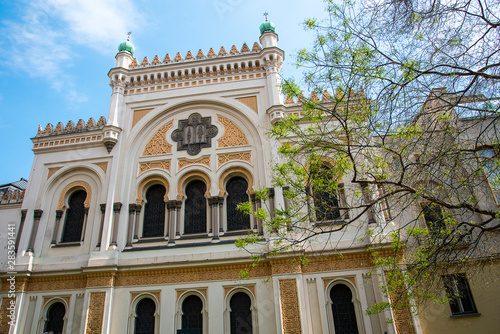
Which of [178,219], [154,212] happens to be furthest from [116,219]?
[178,219]

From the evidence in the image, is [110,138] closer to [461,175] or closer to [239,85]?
[239,85]

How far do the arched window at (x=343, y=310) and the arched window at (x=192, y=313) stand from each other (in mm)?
3978

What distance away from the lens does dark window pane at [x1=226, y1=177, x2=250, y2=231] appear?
40.9ft

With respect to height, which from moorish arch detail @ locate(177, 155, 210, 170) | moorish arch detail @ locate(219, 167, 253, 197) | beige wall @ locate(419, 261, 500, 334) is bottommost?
beige wall @ locate(419, 261, 500, 334)

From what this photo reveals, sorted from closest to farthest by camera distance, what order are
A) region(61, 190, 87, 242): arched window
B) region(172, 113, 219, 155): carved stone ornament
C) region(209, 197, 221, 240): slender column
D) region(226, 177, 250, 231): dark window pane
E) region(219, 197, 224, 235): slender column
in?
region(209, 197, 221, 240): slender column < region(219, 197, 224, 235): slender column < region(226, 177, 250, 231): dark window pane < region(61, 190, 87, 242): arched window < region(172, 113, 219, 155): carved stone ornament

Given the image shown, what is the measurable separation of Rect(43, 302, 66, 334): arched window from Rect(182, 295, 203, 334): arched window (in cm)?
409

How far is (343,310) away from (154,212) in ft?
23.1

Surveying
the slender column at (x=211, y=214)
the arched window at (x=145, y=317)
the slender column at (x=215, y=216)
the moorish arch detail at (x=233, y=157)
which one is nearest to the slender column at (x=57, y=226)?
the arched window at (x=145, y=317)

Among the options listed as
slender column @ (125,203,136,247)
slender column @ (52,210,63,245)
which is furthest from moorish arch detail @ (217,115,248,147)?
slender column @ (52,210,63,245)

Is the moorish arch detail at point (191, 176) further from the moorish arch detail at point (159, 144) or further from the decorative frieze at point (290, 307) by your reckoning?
the decorative frieze at point (290, 307)

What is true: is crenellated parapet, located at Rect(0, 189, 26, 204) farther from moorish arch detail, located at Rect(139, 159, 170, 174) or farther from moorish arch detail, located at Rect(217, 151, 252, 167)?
moorish arch detail, located at Rect(217, 151, 252, 167)

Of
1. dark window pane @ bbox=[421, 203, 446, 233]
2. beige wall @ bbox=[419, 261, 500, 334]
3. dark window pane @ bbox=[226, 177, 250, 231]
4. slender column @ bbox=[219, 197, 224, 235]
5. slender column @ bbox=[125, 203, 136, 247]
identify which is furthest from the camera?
slender column @ bbox=[125, 203, 136, 247]

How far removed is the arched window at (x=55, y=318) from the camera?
11.9 meters

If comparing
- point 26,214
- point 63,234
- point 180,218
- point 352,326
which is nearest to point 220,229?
point 180,218
